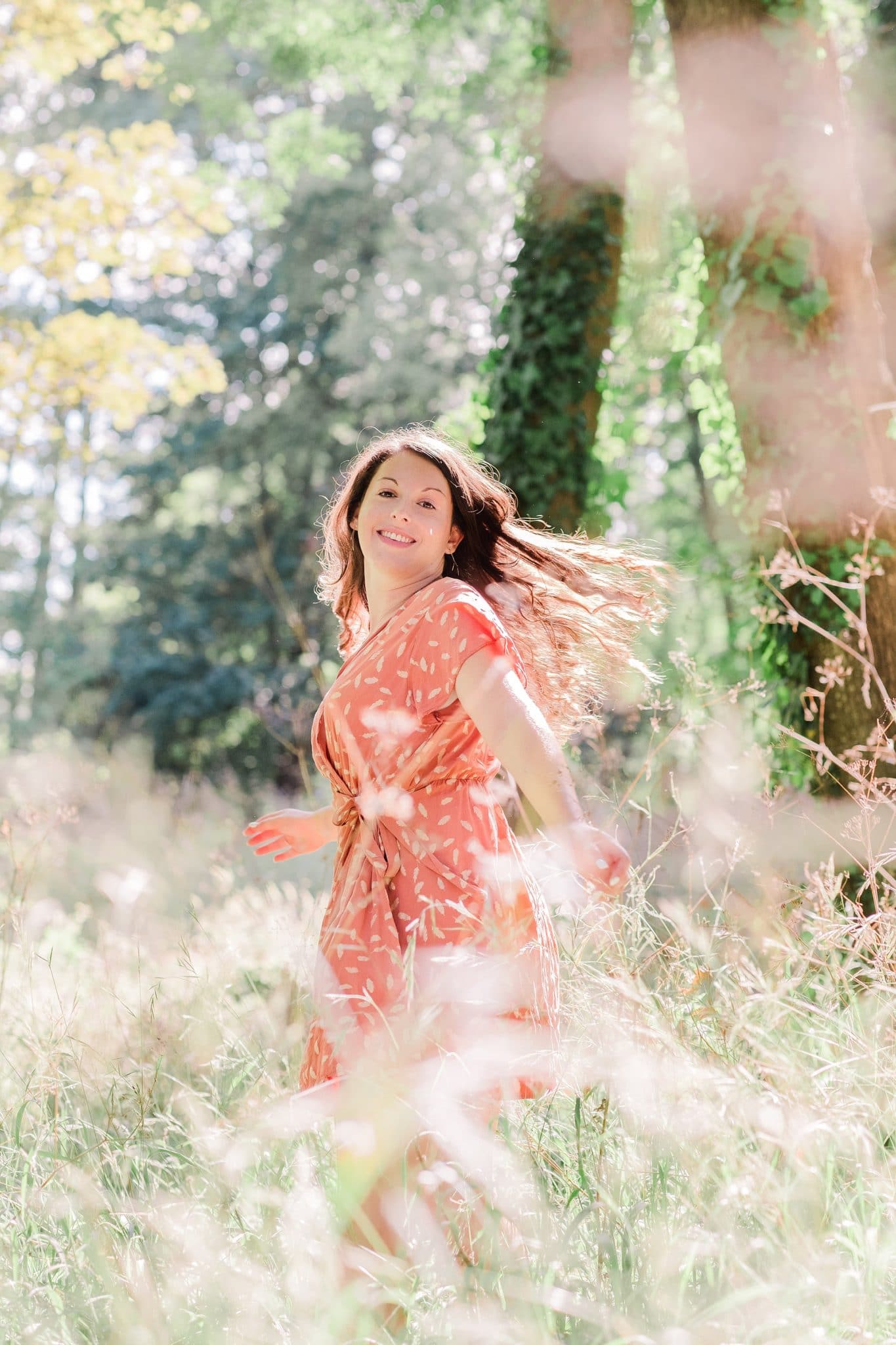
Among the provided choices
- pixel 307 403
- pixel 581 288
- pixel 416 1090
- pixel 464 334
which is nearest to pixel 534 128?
pixel 581 288

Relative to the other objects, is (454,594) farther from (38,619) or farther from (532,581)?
(38,619)

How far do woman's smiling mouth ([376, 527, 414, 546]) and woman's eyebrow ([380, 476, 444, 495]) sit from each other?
0.14 metres

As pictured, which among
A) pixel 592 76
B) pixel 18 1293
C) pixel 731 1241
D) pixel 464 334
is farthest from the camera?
pixel 464 334

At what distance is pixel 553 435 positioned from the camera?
585cm

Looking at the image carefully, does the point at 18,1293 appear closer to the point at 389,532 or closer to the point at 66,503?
the point at 389,532

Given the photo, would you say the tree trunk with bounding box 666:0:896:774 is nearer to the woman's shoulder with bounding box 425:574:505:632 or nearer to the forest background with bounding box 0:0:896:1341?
the forest background with bounding box 0:0:896:1341

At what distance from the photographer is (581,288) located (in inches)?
232

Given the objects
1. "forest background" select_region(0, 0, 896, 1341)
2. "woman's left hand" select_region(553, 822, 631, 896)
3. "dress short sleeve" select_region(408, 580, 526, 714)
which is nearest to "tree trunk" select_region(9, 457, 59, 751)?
"forest background" select_region(0, 0, 896, 1341)

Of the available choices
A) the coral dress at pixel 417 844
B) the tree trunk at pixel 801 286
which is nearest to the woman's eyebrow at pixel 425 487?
the coral dress at pixel 417 844

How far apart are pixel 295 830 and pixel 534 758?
36.3 inches

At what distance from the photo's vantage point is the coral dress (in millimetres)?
2166

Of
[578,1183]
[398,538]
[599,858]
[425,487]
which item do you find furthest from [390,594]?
[578,1183]

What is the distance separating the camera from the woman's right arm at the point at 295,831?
2.81 metres

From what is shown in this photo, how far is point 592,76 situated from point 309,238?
12806 millimetres
